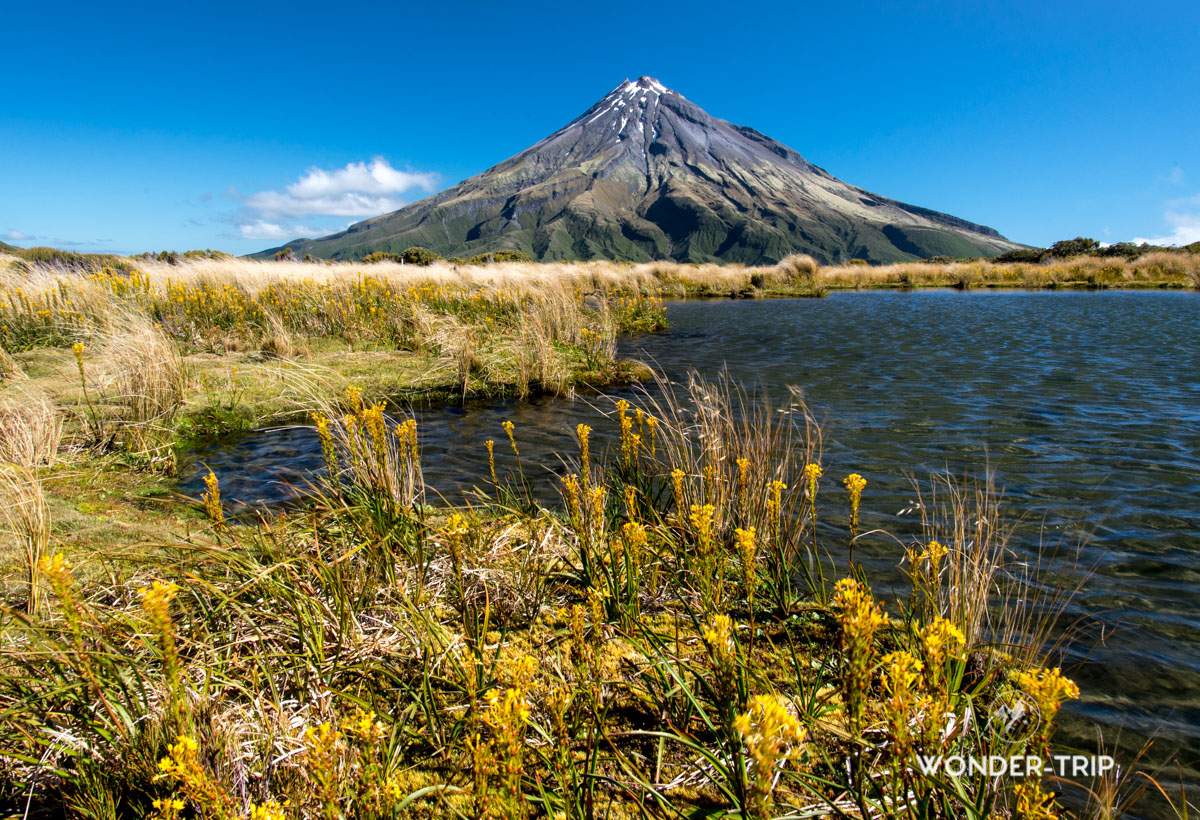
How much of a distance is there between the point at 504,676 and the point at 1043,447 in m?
5.70

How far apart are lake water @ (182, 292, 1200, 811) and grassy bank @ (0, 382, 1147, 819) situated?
41 cm

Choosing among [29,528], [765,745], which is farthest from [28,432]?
[765,745]

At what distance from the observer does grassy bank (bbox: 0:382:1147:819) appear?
4.03 feet

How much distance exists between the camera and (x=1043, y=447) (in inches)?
207

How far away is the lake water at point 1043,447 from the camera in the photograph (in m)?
2.50

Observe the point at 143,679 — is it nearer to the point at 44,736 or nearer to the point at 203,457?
the point at 44,736

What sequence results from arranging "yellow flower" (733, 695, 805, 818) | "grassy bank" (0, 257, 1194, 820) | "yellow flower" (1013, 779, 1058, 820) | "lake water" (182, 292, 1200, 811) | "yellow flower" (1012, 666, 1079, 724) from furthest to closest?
"lake water" (182, 292, 1200, 811) < "grassy bank" (0, 257, 1194, 820) < "yellow flower" (1013, 779, 1058, 820) < "yellow flower" (1012, 666, 1079, 724) < "yellow flower" (733, 695, 805, 818)

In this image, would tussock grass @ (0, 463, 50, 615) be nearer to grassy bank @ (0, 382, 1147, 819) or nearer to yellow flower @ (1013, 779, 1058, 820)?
grassy bank @ (0, 382, 1147, 819)

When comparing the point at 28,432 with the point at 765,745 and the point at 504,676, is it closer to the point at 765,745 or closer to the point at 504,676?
the point at 504,676

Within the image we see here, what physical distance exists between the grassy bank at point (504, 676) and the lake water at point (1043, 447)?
0.41 metres

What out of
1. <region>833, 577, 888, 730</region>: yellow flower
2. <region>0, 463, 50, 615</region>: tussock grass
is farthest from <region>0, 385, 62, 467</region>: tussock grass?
<region>833, 577, 888, 730</region>: yellow flower

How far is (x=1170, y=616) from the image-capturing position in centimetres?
278

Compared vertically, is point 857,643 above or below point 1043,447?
above

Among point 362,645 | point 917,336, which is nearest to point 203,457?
point 362,645
